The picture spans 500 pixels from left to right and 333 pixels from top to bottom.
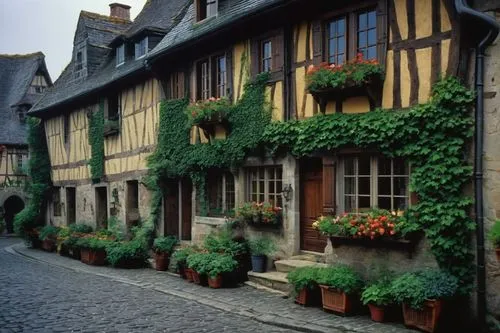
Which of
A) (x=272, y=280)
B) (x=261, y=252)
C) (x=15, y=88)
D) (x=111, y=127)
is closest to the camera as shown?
(x=272, y=280)

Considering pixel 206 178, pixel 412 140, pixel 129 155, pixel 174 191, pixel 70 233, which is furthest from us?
pixel 70 233

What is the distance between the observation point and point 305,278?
8.60 meters

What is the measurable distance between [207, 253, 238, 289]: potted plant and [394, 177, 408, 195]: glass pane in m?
3.80

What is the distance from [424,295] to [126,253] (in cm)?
904

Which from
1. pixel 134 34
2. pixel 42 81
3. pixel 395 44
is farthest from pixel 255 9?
pixel 42 81

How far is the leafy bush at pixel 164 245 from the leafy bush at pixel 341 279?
5.91 meters

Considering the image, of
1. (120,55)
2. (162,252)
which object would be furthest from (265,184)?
(120,55)

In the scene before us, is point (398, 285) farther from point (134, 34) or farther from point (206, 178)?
point (134, 34)

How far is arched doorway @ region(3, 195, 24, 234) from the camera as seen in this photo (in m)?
32.2

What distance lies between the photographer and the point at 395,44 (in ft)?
27.8

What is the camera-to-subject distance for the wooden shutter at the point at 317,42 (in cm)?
969

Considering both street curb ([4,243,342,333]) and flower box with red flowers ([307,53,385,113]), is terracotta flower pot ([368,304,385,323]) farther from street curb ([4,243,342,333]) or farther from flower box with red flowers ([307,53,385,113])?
flower box with red flowers ([307,53,385,113])

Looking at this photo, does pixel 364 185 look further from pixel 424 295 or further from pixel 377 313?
pixel 424 295

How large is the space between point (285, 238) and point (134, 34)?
909cm
